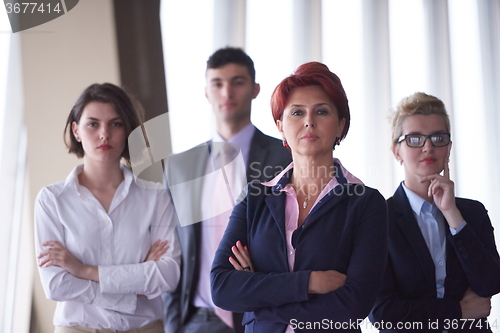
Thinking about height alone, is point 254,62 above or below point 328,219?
above

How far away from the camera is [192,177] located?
2359 mm

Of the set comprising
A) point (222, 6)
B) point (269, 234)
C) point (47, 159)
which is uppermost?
point (222, 6)

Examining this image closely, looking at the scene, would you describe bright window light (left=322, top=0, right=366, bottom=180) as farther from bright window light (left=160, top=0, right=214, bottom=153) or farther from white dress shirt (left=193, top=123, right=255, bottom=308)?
bright window light (left=160, top=0, right=214, bottom=153)

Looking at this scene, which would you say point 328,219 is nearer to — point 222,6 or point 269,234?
point 269,234

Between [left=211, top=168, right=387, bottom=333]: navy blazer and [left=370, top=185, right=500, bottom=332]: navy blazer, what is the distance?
0.31 metres

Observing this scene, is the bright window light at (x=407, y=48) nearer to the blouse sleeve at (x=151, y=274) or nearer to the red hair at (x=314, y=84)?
the red hair at (x=314, y=84)

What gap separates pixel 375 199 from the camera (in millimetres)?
1728

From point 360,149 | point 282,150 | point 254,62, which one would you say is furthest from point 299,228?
point 254,62

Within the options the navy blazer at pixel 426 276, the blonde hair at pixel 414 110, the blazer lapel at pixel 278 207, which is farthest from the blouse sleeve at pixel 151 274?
the blonde hair at pixel 414 110

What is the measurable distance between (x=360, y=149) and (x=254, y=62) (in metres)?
0.71

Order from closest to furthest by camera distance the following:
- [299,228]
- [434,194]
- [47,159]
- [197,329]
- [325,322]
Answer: [325,322]
[299,228]
[434,194]
[197,329]
[47,159]

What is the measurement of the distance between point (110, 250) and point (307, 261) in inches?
39.8

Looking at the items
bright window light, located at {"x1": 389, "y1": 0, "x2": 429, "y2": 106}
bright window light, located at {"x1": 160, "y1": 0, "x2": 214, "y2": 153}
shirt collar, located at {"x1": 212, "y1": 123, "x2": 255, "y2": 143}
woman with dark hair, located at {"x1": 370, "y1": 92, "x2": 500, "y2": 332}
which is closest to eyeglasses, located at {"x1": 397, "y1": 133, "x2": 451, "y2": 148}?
woman with dark hair, located at {"x1": 370, "y1": 92, "x2": 500, "y2": 332}

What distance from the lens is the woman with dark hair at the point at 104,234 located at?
2.07 metres
